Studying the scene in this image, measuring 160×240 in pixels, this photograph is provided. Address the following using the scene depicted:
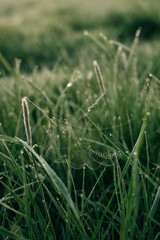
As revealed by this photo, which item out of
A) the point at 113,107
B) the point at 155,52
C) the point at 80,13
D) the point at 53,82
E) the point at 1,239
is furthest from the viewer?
the point at 80,13

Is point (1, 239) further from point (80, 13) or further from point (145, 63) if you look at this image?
point (80, 13)

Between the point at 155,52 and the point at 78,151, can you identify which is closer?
the point at 78,151

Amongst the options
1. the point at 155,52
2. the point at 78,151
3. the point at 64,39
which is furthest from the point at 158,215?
the point at 64,39

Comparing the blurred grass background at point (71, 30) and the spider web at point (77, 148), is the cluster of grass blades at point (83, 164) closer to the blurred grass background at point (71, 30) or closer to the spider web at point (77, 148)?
the spider web at point (77, 148)

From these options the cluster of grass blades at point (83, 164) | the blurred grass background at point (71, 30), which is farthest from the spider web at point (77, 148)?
the blurred grass background at point (71, 30)

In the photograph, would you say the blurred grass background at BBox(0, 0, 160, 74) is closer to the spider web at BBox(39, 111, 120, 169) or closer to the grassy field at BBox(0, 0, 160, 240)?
the grassy field at BBox(0, 0, 160, 240)

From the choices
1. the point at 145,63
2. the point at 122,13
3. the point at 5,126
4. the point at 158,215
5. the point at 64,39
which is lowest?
the point at 158,215

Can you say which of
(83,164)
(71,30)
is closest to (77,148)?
(83,164)

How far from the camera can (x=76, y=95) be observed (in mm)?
1473

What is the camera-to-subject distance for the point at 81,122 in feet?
3.26

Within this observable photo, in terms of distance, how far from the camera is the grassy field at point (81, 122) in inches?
27.3

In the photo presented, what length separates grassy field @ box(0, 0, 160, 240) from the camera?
0.69m

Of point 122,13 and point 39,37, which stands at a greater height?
point 122,13

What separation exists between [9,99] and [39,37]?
2.23 metres
